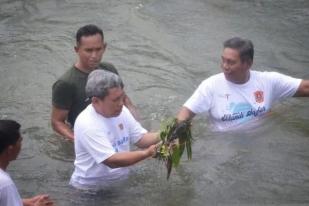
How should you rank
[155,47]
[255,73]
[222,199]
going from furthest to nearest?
[155,47] → [255,73] → [222,199]

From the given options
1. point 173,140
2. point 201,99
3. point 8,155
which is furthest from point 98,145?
point 201,99

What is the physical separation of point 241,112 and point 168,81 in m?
3.51

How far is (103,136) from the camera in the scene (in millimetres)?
5402

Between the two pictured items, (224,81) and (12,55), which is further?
(12,55)

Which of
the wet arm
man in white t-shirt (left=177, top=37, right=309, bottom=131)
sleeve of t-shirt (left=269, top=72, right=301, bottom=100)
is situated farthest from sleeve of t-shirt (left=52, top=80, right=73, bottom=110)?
sleeve of t-shirt (left=269, top=72, right=301, bottom=100)

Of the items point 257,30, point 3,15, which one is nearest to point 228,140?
point 257,30

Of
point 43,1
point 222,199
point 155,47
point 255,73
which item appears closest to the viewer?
point 222,199

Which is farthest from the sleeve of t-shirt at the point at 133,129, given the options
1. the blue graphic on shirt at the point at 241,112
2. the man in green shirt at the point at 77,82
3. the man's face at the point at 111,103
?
the blue graphic on shirt at the point at 241,112

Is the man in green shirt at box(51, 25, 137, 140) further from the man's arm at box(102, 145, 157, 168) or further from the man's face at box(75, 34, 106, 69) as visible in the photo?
the man's arm at box(102, 145, 157, 168)

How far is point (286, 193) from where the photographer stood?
6465mm

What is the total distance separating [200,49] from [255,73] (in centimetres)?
439

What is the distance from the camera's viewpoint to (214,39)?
456 inches

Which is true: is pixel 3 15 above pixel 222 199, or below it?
above

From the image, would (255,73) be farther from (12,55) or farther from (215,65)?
(12,55)
